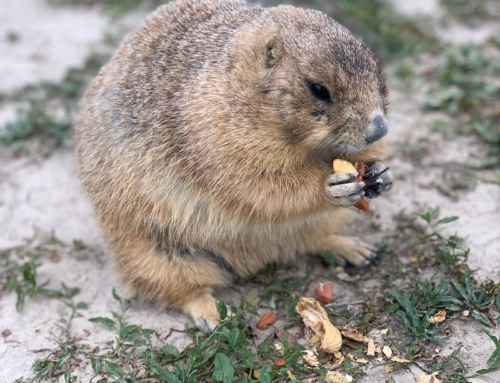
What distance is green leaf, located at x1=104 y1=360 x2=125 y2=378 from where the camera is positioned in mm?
3339

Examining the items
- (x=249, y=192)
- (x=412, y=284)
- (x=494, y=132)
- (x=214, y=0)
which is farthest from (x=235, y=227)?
(x=494, y=132)

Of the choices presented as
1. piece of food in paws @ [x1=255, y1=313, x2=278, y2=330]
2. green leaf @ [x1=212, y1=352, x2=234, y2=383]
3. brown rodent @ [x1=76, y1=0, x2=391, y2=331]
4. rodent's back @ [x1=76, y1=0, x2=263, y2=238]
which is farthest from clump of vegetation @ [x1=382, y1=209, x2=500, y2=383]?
rodent's back @ [x1=76, y1=0, x2=263, y2=238]

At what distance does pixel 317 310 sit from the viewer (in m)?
3.61

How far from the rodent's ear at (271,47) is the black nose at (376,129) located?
64 cm

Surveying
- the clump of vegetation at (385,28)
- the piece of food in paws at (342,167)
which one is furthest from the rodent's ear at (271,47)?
the clump of vegetation at (385,28)

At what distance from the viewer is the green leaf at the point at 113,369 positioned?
334 cm

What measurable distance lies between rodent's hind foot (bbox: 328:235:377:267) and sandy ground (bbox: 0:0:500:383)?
0.38m

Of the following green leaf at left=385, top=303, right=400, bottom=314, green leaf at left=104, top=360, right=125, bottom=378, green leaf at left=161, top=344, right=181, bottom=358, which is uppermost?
green leaf at left=385, top=303, right=400, bottom=314

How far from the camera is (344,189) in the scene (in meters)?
3.33

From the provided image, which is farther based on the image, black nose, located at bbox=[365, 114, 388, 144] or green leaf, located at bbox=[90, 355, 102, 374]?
green leaf, located at bbox=[90, 355, 102, 374]

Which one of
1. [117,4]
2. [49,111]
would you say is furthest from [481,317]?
[117,4]

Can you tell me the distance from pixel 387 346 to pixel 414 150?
2218 millimetres

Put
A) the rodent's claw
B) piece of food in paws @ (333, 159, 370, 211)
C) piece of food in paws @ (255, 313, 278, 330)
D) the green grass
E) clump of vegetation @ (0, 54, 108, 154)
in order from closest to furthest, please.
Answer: the green grass, piece of food in paws @ (333, 159, 370, 211), the rodent's claw, piece of food in paws @ (255, 313, 278, 330), clump of vegetation @ (0, 54, 108, 154)

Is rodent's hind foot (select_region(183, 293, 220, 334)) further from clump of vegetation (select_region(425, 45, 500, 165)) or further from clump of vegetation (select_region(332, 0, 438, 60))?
clump of vegetation (select_region(332, 0, 438, 60))
